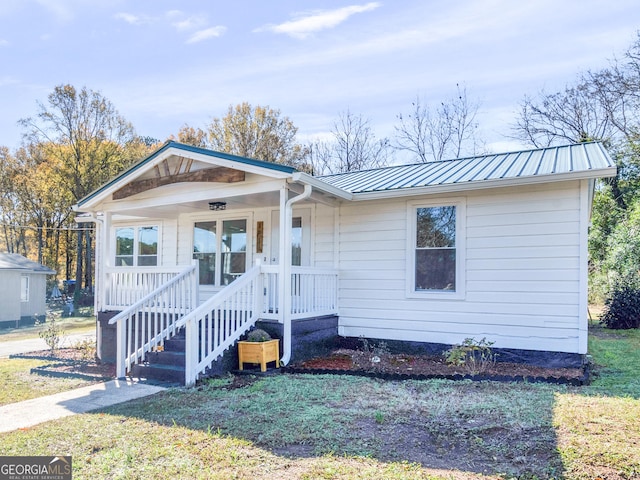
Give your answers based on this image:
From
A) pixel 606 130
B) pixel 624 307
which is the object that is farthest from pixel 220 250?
pixel 606 130

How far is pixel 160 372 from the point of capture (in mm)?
6945

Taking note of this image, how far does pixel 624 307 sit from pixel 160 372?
1199cm

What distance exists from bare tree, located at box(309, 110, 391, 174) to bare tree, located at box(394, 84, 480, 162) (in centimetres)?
127

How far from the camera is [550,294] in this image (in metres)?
7.15

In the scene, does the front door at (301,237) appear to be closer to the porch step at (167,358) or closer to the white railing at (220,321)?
the white railing at (220,321)

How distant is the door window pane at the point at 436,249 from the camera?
8.04m

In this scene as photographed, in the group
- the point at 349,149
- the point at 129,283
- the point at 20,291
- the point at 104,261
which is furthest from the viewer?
the point at 349,149

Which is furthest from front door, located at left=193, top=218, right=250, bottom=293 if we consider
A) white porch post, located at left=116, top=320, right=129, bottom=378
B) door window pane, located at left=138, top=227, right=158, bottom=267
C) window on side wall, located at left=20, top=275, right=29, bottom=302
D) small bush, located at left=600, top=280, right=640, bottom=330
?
window on side wall, located at left=20, top=275, right=29, bottom=302

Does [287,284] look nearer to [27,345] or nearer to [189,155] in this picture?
[189,155]

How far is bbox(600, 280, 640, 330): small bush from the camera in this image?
12625mm

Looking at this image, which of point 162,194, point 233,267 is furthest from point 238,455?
point 233,267

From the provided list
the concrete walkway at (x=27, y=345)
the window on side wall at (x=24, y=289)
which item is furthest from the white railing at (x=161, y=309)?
the window on side wall at (x=24, y=289)

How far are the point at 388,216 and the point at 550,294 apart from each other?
2.94 metres

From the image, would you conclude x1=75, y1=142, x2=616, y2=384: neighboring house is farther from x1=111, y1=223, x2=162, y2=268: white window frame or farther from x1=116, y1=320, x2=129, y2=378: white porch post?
x1=111, y1=223, x2=162, y2=268: white window frame
